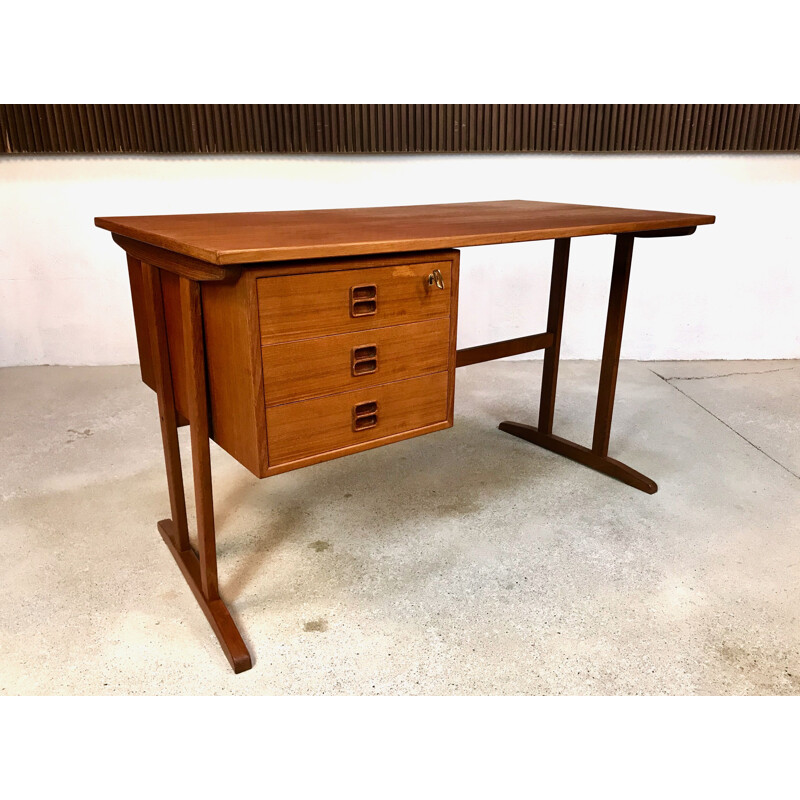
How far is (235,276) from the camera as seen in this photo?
152 centimetres

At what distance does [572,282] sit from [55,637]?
130 inches

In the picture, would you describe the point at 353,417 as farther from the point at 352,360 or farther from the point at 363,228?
the point at 363,228

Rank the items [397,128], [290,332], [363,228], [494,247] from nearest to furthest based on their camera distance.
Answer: [290,332]
[363,228]
[397,128]
[494,247]

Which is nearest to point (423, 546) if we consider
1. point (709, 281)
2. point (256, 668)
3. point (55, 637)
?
point (256, 668)

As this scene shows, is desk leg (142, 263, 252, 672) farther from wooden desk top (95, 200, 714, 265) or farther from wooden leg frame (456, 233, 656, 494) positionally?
wooden leg frame (456, 233, 656, 494)

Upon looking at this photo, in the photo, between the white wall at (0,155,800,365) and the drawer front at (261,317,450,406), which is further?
the white wall at (0,155,800,365)

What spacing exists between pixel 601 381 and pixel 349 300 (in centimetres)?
143

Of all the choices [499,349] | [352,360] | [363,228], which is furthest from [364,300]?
[499,349]

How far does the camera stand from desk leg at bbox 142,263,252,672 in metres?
1.70

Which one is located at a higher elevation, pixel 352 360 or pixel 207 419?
pixel 352 360

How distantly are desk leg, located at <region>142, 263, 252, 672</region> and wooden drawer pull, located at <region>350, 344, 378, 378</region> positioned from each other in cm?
36

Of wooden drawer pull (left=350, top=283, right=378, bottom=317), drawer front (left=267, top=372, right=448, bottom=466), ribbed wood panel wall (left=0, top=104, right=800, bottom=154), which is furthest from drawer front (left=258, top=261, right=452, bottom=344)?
ribbed wood panel wall (left=0, top=104, right=800, bottom=154)

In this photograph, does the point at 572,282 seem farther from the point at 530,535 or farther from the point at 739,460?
the point at 530,535

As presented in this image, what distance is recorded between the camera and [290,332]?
1623mm
